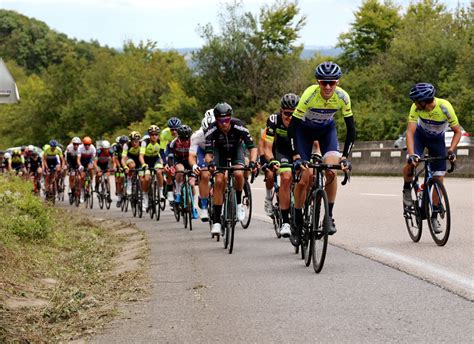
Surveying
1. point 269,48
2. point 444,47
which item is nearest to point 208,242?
point 444,47

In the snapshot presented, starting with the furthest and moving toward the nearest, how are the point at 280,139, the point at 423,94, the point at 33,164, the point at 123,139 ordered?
the point at 33,164 → the point at 123,139 → the point at 280,139 → the point at 423,94

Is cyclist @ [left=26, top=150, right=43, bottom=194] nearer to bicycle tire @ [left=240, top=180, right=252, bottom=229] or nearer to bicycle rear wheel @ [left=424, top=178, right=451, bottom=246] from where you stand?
bicycle tire @ [left=240, top=180, right=252, bottom=229]

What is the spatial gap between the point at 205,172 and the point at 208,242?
0.98 m

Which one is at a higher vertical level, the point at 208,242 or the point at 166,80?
the point at 166,80

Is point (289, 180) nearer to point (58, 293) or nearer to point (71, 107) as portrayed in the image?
point (58, 293)

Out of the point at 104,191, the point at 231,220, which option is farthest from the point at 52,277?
the point at 104,191

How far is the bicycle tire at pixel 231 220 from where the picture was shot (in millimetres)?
12602

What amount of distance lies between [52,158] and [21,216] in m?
14.1

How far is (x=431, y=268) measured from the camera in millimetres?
9789

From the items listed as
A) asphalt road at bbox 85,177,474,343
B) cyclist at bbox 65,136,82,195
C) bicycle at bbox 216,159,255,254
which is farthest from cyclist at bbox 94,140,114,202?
bicycle at bbox 216,159,255,254

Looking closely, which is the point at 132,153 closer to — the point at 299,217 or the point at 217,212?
the point at 217,212

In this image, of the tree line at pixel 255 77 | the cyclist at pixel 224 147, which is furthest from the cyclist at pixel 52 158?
the tree line at pixel 255 77

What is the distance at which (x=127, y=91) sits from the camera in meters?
98.3

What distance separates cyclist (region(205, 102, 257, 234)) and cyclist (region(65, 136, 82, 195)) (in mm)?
14938
